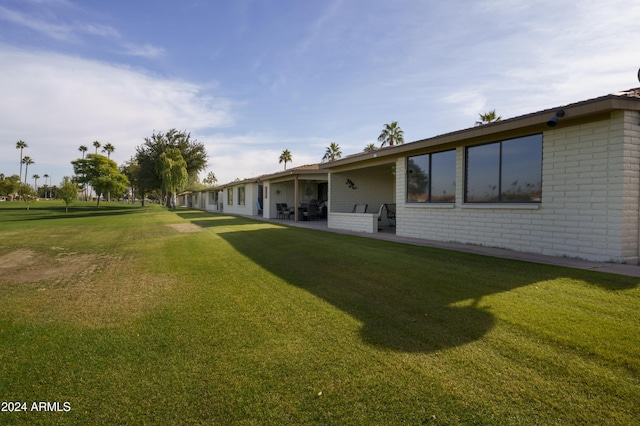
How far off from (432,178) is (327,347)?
27.7ft

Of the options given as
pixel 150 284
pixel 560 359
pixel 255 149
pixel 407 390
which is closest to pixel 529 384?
pixel 560 359

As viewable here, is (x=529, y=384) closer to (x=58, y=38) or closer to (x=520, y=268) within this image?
(x=520, y=268)

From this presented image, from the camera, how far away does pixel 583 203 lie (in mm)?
6648

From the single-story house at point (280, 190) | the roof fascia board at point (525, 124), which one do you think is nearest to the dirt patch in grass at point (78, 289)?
the roof fascia board at point (525, 124)

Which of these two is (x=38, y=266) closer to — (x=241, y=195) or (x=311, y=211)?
(x=311, y=211)

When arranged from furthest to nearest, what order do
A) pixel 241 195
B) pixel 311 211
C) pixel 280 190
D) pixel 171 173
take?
1. pixel 171 173
2. pixel 241 195
3. pixel 280 190
4. pixel 311 211

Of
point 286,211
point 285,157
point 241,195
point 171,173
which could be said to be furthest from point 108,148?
point 286,211

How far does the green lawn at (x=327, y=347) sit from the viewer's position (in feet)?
7.25

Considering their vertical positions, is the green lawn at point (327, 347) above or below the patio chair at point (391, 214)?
below

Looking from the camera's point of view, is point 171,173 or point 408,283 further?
point 171,173

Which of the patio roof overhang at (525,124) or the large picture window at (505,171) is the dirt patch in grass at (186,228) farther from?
the large picture window at (505,171)

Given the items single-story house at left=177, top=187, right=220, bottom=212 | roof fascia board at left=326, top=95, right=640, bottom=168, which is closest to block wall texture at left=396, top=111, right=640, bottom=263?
roof fascia board at left=326, top=95, right=640, bottom=168

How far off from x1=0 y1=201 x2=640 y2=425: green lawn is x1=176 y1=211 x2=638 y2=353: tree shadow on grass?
3 cm

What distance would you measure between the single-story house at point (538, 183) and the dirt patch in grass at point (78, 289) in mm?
7322
